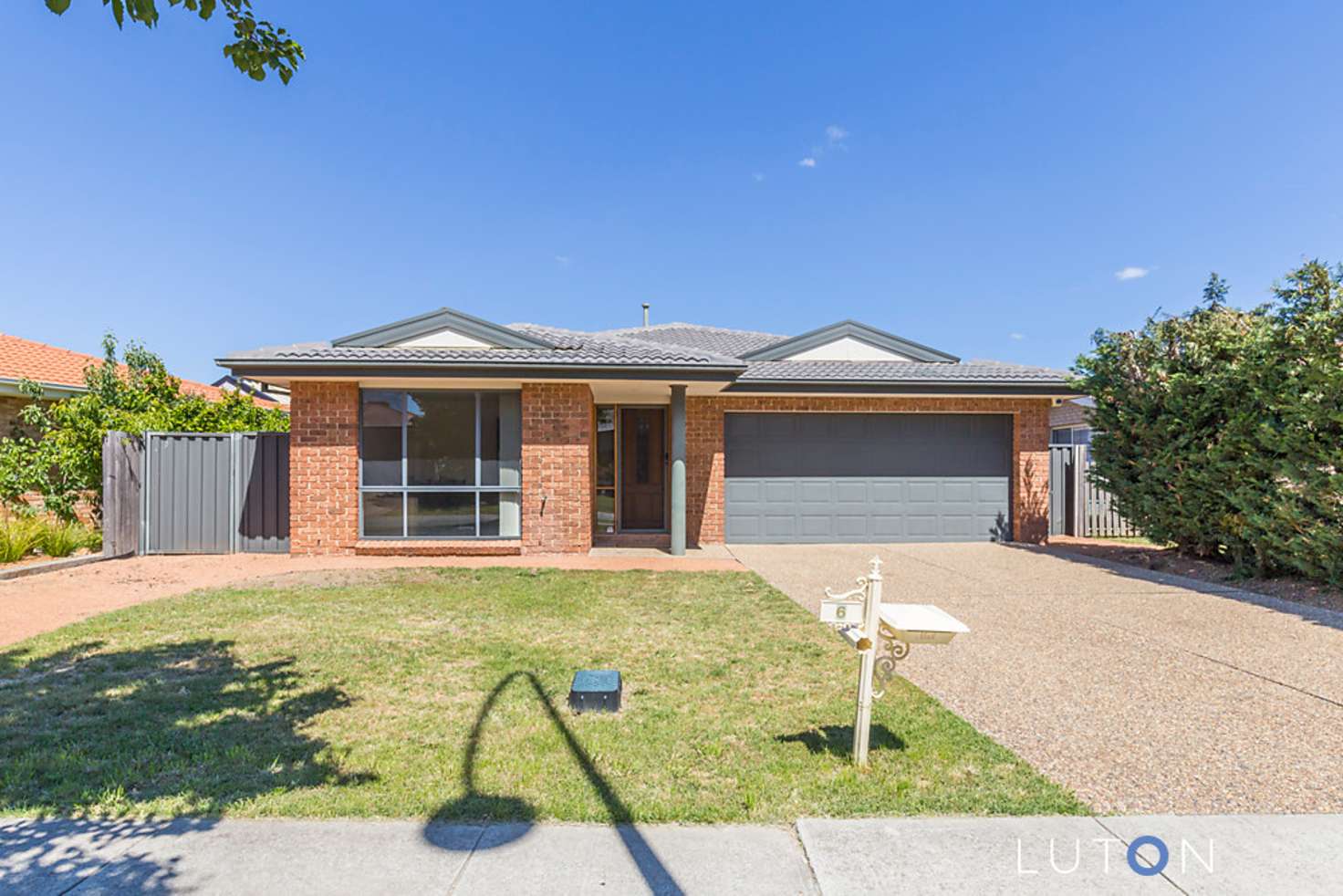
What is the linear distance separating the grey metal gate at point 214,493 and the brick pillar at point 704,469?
709cm

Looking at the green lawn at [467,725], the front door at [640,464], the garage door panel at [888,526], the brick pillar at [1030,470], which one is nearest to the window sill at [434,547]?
the front door at [640,464]

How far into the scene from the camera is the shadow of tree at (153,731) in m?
3.05

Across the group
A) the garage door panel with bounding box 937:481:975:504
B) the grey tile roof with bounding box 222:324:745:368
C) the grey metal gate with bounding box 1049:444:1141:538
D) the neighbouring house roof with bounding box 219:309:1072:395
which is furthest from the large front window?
the grey metal gate with bounding box 1049:444:1141:538

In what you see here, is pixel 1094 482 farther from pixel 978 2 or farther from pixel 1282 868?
pixel 1282 868

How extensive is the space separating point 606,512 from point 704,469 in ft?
7.34

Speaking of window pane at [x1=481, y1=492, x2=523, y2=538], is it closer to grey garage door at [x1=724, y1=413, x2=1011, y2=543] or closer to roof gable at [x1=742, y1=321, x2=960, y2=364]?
grey garage door at [x1=724, y1=413, x2=1011, y2=543]

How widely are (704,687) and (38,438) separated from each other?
15.1 m

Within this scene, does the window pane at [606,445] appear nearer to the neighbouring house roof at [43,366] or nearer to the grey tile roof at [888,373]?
the grey tile roof at [888,373]

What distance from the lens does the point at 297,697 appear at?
430cm

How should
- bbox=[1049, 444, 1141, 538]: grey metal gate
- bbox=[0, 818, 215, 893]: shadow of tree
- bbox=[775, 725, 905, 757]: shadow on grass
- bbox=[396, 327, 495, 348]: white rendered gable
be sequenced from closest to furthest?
1. bbox=[0, 818, 215, 893]: shadow of tree
2. bbox=[775, 725, 905, 757]: shadow on grass
3. bbox=[396, 327, 495, 348]: white rendered gable
4. bbox=[1049, 444, 1141, 538]: grey metal gate

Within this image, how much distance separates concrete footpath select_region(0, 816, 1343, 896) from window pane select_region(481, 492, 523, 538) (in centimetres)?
806

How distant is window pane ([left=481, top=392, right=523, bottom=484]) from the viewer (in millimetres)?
10781

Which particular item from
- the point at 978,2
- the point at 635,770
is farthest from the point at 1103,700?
the point at 978,2

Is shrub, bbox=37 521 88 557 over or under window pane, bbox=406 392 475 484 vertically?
under
